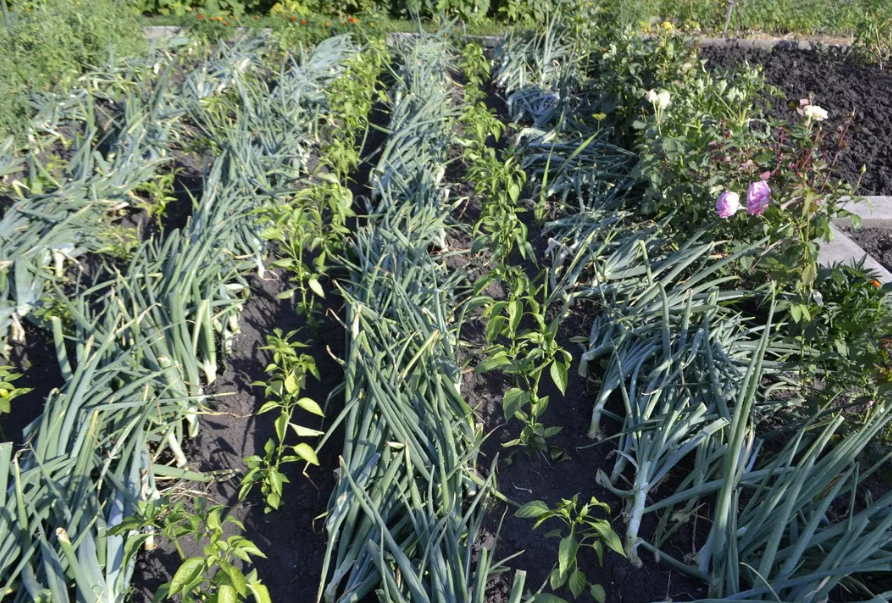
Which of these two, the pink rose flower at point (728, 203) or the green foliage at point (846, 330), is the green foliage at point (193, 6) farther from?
the green foliage at point (846, 330)

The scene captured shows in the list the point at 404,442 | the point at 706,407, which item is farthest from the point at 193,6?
the point at 706,407

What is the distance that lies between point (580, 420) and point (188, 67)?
3978mm

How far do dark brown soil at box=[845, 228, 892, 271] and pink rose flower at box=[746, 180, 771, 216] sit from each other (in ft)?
3.70

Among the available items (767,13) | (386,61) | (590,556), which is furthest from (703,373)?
(767,13)

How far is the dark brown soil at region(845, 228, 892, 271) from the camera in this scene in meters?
3.17

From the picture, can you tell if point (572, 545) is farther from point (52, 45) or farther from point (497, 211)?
point (52, 45)

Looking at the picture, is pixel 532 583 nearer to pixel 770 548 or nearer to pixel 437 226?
pixel 770 548

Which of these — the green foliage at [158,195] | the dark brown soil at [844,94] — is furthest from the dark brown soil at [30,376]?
the dark brown soil at [844,94]

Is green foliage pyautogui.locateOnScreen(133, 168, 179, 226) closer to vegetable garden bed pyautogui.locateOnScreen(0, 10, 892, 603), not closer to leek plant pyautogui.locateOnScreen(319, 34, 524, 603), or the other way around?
vegetable garden bed pyautogui.locateOnScreen(0, 10, 892, 603)

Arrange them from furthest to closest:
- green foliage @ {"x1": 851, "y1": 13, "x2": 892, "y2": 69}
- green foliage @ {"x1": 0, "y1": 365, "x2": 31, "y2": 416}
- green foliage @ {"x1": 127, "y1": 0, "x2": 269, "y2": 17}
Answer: green foliage @ {"x1": 127, "y1": 0, "x2": 269, "y2": 17} < green foliage @ {"x1": 851, "y1": 13, "x2": 892, "y2": 69} < green foliage @ {"x1": 0, "y1": 365, "x2": 31, "y2": 416}

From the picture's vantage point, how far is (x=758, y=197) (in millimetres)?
2338

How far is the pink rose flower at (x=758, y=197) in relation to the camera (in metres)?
2.31

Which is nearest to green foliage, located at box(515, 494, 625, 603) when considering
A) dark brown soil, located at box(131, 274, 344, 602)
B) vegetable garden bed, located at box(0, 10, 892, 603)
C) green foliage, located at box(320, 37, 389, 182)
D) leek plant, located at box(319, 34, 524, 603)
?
vegetable garden bed, located at box(0, 10, 892, 603)

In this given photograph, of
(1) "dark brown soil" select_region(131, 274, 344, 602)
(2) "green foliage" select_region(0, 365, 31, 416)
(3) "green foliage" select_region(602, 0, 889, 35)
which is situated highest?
(3) "green foliage" select_region(602, 0, 889, 35)
